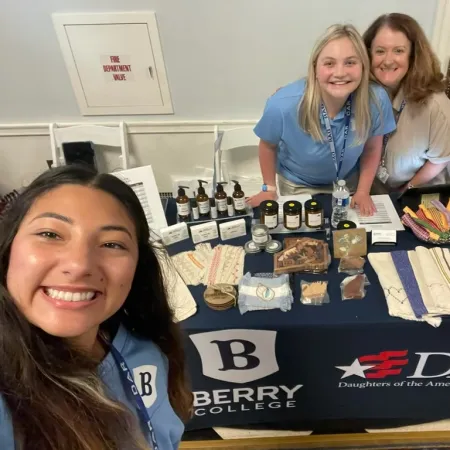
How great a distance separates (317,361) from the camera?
4.70 feet

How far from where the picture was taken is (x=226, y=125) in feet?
8.95

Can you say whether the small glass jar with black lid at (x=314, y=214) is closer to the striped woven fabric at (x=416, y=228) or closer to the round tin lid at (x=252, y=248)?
the round tin lid at (x=252, y=248)

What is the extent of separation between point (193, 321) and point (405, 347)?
684 millimetres

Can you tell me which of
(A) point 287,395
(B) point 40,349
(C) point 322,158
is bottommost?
(A) point 287,395

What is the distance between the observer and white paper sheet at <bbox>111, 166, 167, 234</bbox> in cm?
173

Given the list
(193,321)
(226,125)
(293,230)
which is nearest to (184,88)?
(226,125)

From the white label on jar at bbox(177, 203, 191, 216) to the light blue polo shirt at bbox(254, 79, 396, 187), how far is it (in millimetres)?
A: 476

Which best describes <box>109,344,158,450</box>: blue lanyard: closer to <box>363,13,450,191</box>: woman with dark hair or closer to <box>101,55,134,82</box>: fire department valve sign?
<box>363,13,450,191</box>: woman with dark hair

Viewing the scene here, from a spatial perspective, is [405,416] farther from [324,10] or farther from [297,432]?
[324,10]

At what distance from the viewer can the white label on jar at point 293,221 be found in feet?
5.39

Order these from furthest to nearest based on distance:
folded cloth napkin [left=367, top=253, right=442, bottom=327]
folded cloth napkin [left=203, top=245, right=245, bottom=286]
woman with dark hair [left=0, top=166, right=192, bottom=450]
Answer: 1. folded cloth napkin [left=203, top=245, right=245, bottom=286]
2. folded cloth napkin [left=367, top=253, right=442, bottom=327]
3. woman with dark hair [left=0, top=166, right=192, bottom=450]

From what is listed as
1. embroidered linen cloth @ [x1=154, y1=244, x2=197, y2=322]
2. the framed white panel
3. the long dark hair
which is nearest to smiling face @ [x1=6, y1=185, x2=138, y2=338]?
embroidered linen cloth @ [x1=154, y1=244, x2=197, y2=322]

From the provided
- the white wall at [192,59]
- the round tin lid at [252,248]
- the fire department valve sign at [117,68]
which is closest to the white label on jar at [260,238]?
the round tin lid at [252,248]

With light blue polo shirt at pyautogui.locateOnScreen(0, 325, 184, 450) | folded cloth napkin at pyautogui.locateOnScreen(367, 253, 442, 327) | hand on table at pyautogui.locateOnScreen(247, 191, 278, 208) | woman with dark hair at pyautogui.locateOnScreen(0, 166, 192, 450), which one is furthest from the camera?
hand on table at pyautogui.locateOnScreen(247, 191, 278, 208)
